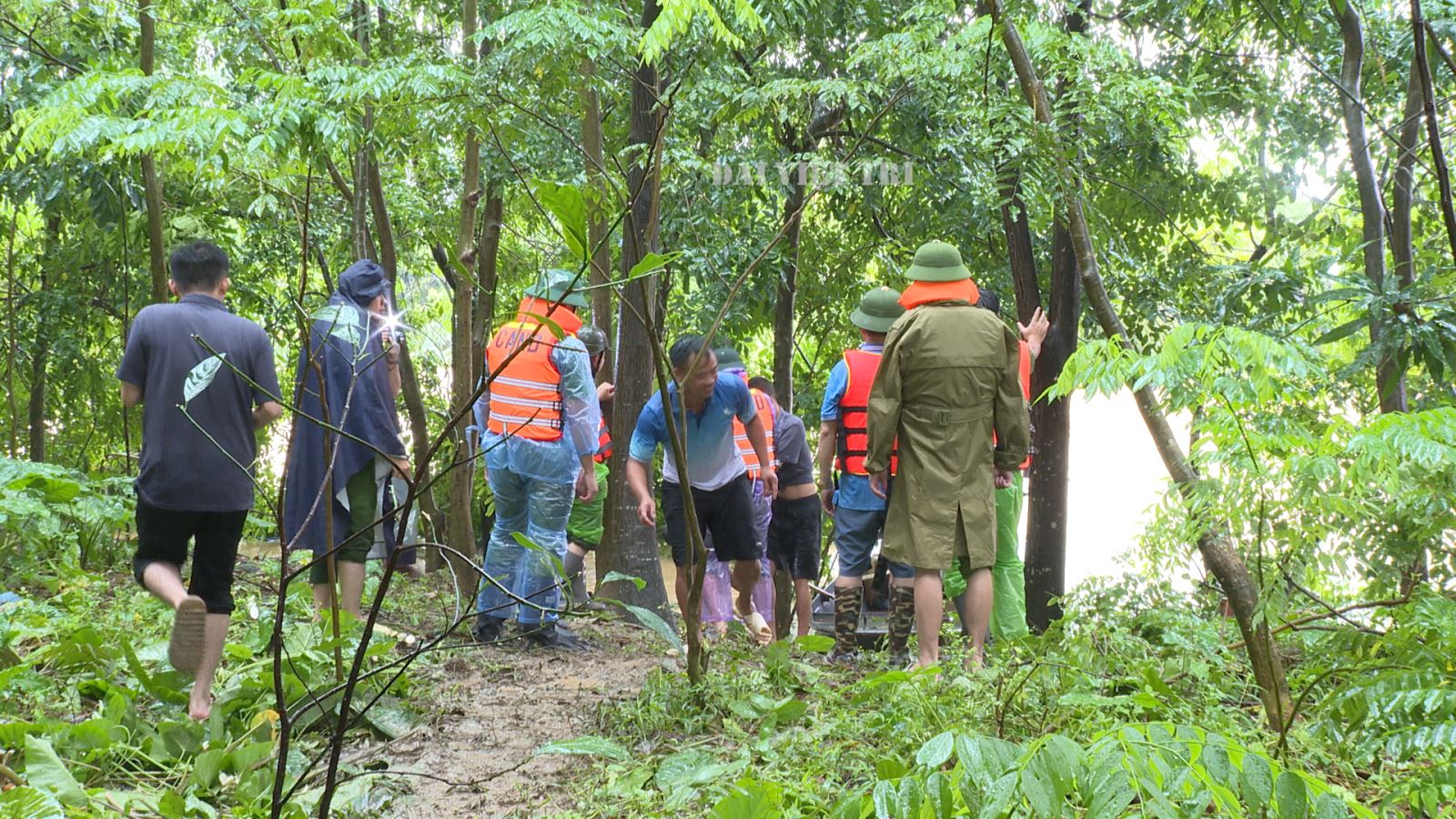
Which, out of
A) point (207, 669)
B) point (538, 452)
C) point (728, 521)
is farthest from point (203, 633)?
point (728, 521)

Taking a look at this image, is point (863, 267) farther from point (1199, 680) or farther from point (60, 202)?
point (1199, 680)

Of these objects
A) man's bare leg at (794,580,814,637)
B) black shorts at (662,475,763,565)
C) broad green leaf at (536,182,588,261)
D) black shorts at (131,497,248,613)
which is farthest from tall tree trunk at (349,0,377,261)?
broad green leaf at (536,182,588,261)

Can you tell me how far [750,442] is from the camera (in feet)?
22.0

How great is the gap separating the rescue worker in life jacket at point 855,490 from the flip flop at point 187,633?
2.91 meters

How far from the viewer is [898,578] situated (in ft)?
18.2

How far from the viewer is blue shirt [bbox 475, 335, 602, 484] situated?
19.3ft

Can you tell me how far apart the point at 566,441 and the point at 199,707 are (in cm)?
228

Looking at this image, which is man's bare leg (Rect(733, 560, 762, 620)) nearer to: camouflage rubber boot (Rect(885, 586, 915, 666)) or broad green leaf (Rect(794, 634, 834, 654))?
camouflage rubber boot (Rect(885, 586, 915, 666))

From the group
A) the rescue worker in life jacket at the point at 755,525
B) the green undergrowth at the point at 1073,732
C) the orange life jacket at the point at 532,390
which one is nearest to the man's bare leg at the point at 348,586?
the orange life jacket at the point at 532,390

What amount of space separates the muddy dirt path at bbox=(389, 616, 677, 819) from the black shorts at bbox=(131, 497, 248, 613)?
916 millimetres

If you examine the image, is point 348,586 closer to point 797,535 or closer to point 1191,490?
point 797,535

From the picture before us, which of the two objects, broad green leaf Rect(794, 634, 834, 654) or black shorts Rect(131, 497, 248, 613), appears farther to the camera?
black shorts Rect(131, 497, 248, 613)

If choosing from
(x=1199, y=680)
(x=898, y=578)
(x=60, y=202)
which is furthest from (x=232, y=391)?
(x=60, y=202)

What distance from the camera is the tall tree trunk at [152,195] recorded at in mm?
7176
